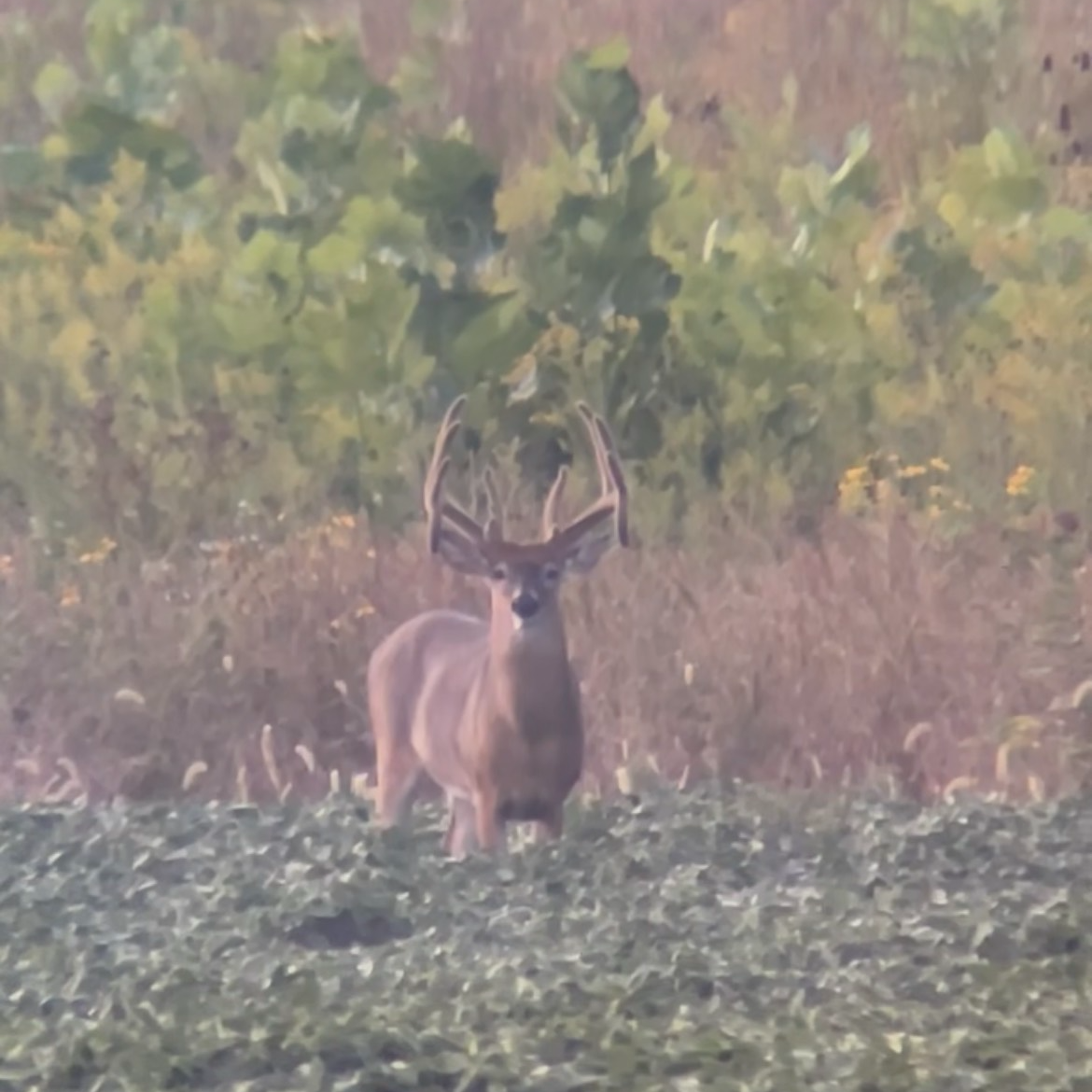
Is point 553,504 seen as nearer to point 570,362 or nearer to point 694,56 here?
point 570,362

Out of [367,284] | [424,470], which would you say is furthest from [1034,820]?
Answer: [367,284]

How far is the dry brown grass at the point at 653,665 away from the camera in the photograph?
1.90 metres

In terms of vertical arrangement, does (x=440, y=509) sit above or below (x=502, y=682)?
above

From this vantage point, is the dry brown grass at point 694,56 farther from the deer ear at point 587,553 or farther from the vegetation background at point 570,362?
the deer ear at point 587,553

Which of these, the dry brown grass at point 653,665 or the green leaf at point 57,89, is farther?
the green leaf at point 57,89

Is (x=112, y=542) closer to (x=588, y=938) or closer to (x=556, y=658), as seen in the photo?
(x=556, y=658)

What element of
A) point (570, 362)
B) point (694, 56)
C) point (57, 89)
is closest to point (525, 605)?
point (570, 362)

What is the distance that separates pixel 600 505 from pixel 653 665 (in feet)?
0.64

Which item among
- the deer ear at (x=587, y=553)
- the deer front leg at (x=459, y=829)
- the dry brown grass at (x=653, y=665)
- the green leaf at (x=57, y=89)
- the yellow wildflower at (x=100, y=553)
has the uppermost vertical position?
the green leaf at (x=57, y=89)

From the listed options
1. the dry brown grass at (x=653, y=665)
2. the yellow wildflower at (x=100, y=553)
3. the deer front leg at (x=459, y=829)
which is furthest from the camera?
the yellow wildflower at (x=100, y=553)

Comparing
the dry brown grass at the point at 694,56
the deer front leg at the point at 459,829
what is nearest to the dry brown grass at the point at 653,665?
the deer front leg at the point at 459,829

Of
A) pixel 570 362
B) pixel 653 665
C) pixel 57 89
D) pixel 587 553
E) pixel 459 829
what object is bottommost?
pixel 459 829

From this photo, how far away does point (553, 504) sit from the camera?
186 centimetres

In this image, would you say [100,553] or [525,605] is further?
[100,553]
